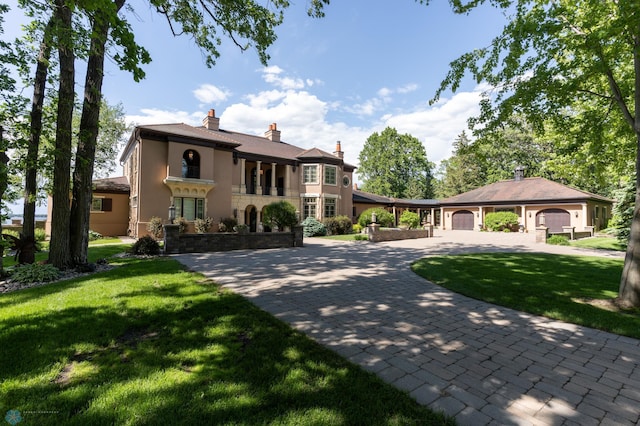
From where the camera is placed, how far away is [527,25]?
252 inches

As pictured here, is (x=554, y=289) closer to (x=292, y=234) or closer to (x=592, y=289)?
(x=592, y=289)

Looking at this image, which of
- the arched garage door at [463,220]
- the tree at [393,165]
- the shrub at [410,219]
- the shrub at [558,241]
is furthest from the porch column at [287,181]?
the tree at [393,165]

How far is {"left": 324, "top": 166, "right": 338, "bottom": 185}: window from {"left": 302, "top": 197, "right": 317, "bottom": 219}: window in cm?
210

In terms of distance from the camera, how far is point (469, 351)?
11.9ft

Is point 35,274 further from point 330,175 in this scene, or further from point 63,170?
point 330,175

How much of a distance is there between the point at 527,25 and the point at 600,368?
678 centimetres

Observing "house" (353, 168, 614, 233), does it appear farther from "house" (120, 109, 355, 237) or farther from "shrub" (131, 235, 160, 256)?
"shrub" (131, 235, 160, 256)

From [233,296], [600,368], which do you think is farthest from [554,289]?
[233,296]

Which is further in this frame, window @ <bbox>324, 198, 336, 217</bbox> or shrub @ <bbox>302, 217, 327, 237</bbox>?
window @ <bbox>324, 198, 336, 217</bbox>

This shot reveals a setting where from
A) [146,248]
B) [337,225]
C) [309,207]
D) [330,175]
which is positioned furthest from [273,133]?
[146,248]

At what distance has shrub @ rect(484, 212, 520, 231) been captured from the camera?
28688mm

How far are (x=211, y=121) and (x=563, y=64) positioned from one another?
24946mm

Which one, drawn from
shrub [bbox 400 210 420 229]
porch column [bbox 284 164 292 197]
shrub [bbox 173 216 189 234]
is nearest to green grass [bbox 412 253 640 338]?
shrub [bbox 400 210 420 229]

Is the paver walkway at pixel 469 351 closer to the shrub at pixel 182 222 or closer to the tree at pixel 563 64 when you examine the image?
the tree at pixel 563 64
